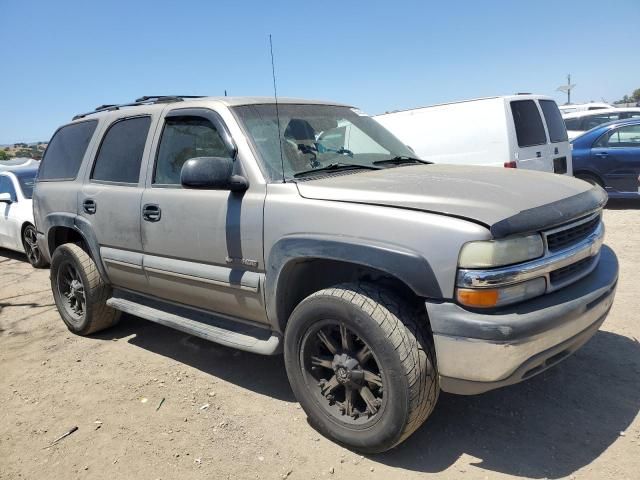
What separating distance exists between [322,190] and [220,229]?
0.78 meters

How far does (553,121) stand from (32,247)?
26.9ft

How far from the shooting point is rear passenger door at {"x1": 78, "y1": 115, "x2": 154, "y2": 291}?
12.7 feet

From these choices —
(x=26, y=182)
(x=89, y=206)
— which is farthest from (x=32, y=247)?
(x=89, y=206)

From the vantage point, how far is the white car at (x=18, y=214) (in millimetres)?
7879

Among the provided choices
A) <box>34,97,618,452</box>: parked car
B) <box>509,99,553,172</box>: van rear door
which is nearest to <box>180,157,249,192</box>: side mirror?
<box>34,97,618,452</box>: parked car

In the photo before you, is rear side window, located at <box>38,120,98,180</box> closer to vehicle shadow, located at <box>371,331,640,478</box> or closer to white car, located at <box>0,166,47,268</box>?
white car, located at <box>0,166,47,268</box>

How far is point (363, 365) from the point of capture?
2711mm

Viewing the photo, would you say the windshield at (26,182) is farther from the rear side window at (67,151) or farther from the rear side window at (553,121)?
the rear side window at (553,121)

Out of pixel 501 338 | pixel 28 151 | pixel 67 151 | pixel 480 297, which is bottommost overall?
pixel 501 338

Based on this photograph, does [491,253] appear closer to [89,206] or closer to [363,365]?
[363,365]

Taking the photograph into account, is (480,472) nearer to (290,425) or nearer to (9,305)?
(290,425)

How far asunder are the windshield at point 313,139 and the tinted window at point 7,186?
6790 mm

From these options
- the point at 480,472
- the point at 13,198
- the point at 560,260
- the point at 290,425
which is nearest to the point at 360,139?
the point at 560,260

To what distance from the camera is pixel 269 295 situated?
3014mm
